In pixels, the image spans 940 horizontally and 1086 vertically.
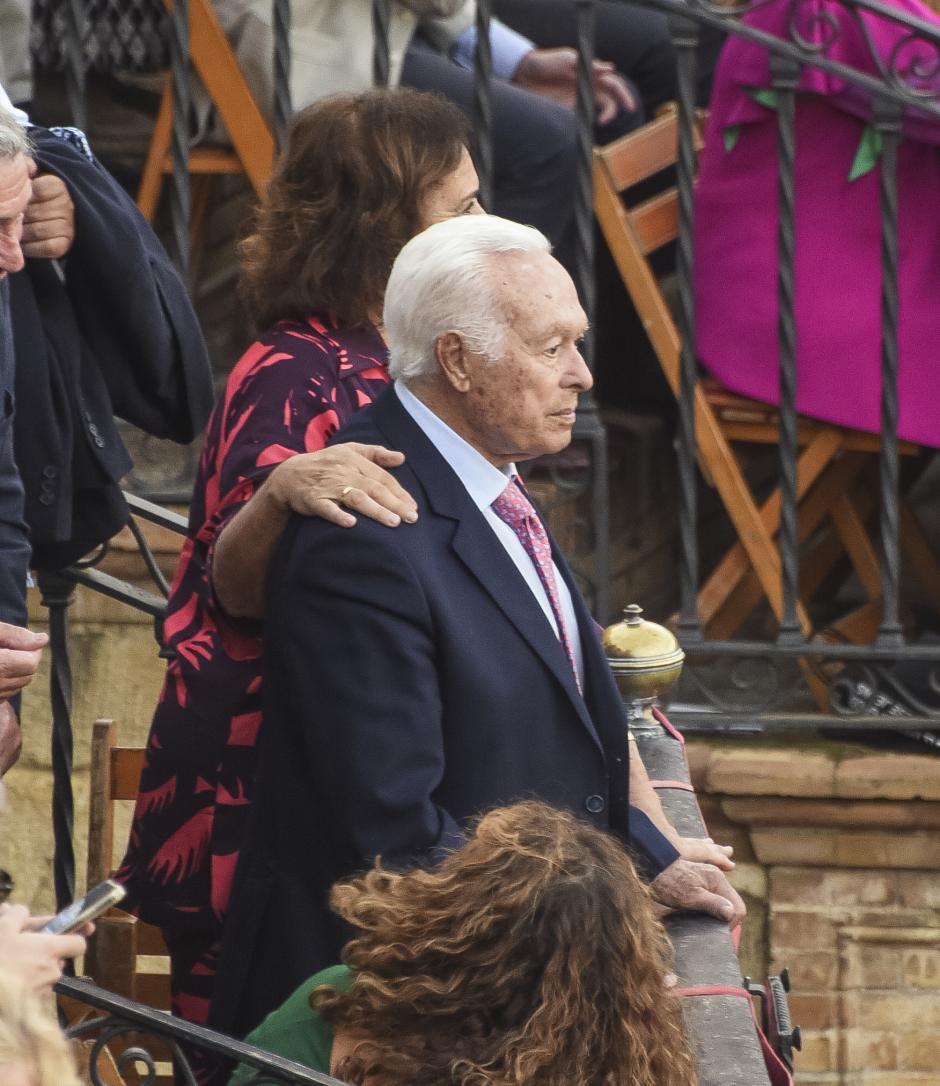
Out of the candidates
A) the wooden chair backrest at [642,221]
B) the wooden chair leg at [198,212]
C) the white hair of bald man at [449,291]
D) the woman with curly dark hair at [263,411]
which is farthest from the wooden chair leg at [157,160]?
the white hair of bald man at [449,291]

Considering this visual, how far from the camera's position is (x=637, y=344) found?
Answer: 5.46 m

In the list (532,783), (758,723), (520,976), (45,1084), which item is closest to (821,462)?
(758,723)

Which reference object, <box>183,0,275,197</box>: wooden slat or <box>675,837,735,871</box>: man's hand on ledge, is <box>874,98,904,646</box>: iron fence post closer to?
<box>183,0,275,197</box>: wooden slat

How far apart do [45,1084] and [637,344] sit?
420 cm

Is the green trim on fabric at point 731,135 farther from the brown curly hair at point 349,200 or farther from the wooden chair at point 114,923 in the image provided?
the wooden chair at point 114,923

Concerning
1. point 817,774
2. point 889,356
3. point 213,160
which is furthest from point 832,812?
point 213,160

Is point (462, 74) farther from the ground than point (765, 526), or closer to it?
farther from the ground

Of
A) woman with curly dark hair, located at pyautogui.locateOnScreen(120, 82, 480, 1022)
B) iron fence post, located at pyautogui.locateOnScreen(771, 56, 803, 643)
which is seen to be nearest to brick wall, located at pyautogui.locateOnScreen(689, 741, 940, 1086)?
iron fence post, located at pyautogui.locateOnScreen(771, 56, 803, 643)

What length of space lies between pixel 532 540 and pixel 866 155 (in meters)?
2.16

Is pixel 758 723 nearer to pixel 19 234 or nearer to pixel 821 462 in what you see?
pixel 821 462

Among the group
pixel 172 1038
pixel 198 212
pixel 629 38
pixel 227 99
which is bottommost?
pixel 198 212

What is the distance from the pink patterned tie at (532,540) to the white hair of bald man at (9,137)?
2.58 ft

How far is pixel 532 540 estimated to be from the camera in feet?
8.14

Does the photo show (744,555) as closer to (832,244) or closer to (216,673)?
(832,244)
